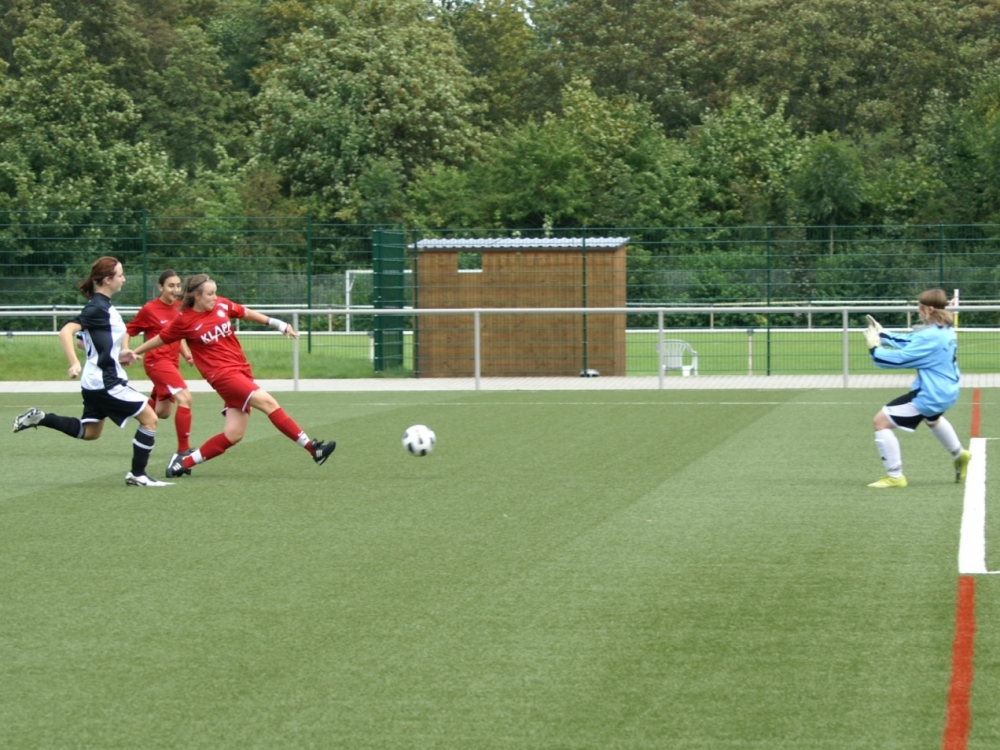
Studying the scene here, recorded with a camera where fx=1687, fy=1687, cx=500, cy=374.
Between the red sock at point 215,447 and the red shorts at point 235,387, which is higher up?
the red shorts at point 235,387

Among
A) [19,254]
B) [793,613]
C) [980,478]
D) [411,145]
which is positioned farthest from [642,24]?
[793,613]

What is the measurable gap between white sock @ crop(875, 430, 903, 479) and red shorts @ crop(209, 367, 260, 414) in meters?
4.46

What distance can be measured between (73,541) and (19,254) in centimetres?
2040

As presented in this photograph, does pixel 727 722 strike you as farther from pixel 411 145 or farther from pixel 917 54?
pixel 917 54

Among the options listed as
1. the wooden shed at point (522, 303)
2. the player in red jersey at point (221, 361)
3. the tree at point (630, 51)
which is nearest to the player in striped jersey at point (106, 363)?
the player in red jersey at point (221, 361)

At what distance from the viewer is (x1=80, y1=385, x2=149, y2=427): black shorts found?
11.9m

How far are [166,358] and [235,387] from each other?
2059 mm

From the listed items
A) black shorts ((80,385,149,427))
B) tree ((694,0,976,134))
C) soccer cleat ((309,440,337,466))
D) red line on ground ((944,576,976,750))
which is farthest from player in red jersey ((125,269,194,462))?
tree ((694,0,976,134))

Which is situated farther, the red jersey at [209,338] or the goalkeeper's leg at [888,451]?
the red jersey at [209,338]

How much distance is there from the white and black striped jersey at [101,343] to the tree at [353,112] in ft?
129

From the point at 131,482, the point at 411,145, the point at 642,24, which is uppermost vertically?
the point at 642,24

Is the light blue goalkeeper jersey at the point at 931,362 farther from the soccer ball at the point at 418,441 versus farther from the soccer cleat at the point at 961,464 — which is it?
the soccer ball at the point at 418,441

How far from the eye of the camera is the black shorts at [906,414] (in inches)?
447

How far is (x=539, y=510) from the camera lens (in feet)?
35.1
